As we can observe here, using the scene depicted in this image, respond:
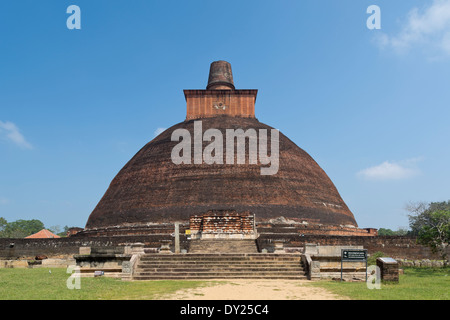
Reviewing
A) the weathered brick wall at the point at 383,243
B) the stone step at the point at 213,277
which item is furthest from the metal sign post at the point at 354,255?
the weathered brick wall at the point at 383,243

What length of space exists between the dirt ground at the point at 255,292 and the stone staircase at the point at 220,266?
1.12 meters

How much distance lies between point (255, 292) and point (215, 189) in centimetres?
1404

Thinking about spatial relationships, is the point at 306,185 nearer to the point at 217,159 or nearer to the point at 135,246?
the point at 217,159

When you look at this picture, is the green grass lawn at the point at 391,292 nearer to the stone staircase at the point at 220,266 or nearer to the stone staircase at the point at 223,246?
the stone staircase at the point at 220,266

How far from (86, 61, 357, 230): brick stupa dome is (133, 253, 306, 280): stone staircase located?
30.3 ft

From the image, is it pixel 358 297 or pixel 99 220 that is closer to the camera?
pixel 358 297

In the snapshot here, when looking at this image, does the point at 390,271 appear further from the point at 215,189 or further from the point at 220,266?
the point at 215,189

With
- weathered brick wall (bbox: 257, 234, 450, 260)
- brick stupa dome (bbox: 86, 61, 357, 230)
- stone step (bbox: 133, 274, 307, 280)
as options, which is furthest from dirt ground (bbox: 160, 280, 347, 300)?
brick stupa dome (bbox: 86, 61, 357, 230)

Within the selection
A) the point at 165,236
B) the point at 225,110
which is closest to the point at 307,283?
the point at 165,236

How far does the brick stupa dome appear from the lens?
20.7 meters

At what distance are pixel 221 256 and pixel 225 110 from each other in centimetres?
1785

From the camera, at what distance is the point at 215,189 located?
69.6 ft

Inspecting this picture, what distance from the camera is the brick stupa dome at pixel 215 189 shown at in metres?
20.7

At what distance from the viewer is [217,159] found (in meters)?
22.5
